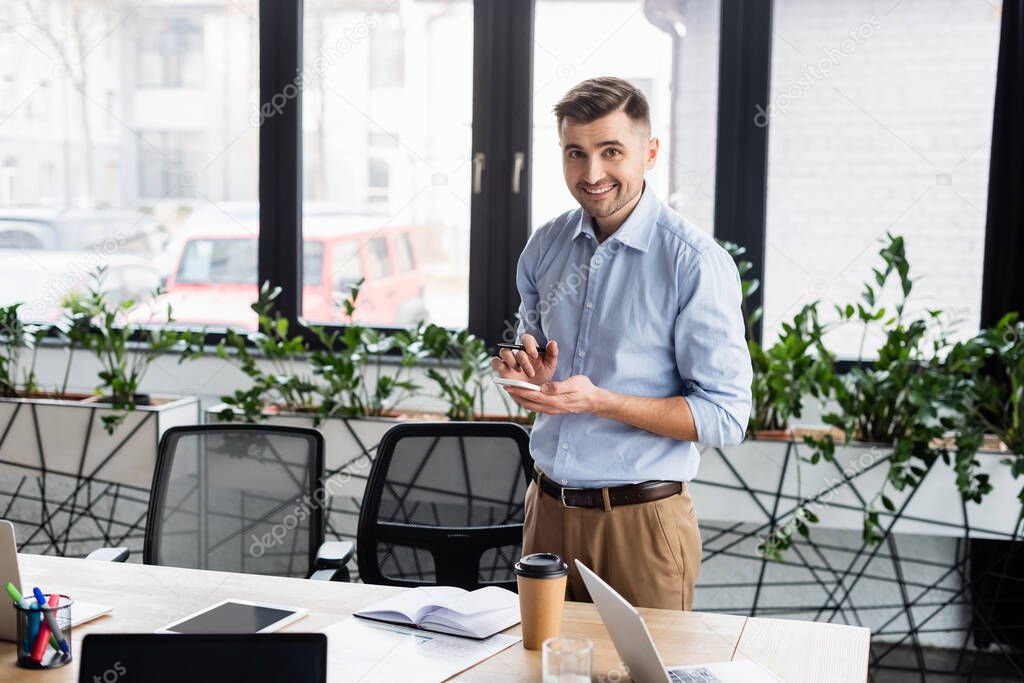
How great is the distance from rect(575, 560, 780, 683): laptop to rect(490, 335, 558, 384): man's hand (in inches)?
23.5

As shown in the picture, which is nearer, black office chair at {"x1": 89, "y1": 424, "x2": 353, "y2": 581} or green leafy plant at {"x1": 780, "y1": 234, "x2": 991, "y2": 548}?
black office chair at {"x1": 89, "y1": 424, "x2": 353, "y2": 581}

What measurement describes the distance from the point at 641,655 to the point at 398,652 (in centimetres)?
42

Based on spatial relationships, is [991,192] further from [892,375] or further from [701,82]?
[701,82]

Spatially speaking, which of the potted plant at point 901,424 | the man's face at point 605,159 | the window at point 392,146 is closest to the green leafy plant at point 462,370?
the window at point 392,146

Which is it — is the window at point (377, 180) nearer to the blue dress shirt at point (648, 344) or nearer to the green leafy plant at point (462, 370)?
the green leafy plant at point (462, 370)

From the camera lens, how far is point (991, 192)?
3182mm

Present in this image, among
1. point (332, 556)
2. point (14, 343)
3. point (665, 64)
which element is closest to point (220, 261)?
point (14, 343)

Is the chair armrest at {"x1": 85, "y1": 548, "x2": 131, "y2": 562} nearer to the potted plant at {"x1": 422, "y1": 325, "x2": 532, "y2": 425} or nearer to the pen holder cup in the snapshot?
the pen holder cup

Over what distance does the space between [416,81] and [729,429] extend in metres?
2.11

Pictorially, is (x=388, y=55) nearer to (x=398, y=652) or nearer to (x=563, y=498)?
(x=563, y=498)

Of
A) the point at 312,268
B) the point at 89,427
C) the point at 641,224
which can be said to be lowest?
the point at 89,427

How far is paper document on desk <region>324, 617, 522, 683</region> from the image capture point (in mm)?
1540

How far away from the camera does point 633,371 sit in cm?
204

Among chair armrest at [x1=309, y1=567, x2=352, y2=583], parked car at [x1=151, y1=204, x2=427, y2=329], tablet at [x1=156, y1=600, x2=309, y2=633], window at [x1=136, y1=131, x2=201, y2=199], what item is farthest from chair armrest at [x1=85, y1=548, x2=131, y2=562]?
window at [x1=136, y1=131, x2=201, y2=199]
